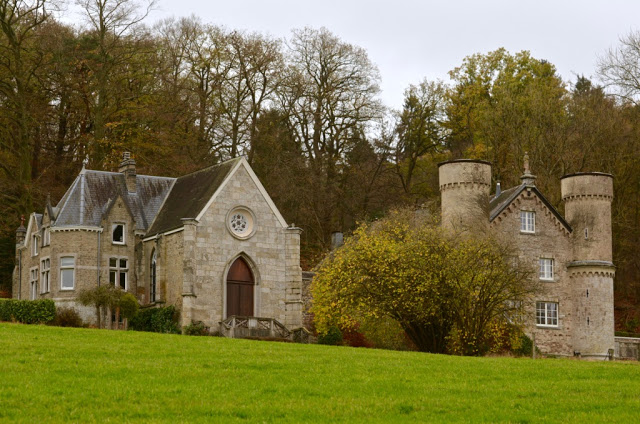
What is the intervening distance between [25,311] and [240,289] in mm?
10444

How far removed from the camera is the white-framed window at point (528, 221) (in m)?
53.6

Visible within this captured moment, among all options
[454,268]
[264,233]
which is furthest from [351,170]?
[454,268]

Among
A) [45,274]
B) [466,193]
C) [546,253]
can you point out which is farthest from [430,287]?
[45,274]

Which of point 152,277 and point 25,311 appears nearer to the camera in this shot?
point 25,311

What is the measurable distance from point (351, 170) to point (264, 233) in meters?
21.3

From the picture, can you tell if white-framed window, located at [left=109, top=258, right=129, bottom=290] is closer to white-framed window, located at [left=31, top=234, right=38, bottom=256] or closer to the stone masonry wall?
white-framed window, located at [left=31, top=234, right=38, bottom=256]

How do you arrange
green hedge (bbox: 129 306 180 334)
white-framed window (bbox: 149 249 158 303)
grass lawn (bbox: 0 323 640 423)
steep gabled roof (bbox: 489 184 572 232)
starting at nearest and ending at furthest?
grass lawn (bbox: 0 323 640 423)
green hedge (bbox: 129 306 180 334)
white-framed window (bbox: 149 249 158 303)
steep gabled roof (bbox: 489 184 572 232)

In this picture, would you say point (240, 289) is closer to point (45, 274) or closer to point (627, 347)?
point (45, 274)

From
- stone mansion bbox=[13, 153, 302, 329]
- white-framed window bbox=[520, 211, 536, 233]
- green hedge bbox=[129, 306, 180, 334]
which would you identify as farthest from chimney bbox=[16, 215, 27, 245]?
white-framed window bbox=[520, 211, 536, 233]

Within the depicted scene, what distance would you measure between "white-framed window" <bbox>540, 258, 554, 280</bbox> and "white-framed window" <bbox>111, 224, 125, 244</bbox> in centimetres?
2204

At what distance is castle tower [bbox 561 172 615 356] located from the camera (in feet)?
175

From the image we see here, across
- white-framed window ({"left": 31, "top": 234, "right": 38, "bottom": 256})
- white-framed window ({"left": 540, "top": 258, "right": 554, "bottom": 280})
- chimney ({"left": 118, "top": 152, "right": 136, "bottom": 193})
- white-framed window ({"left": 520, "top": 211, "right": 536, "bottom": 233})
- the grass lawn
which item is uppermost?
chimney ({"left": 118, "top": 152, "right": 136, "bottom": 193})

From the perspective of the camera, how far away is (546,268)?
177 ft

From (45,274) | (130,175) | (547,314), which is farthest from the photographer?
(547,314)
